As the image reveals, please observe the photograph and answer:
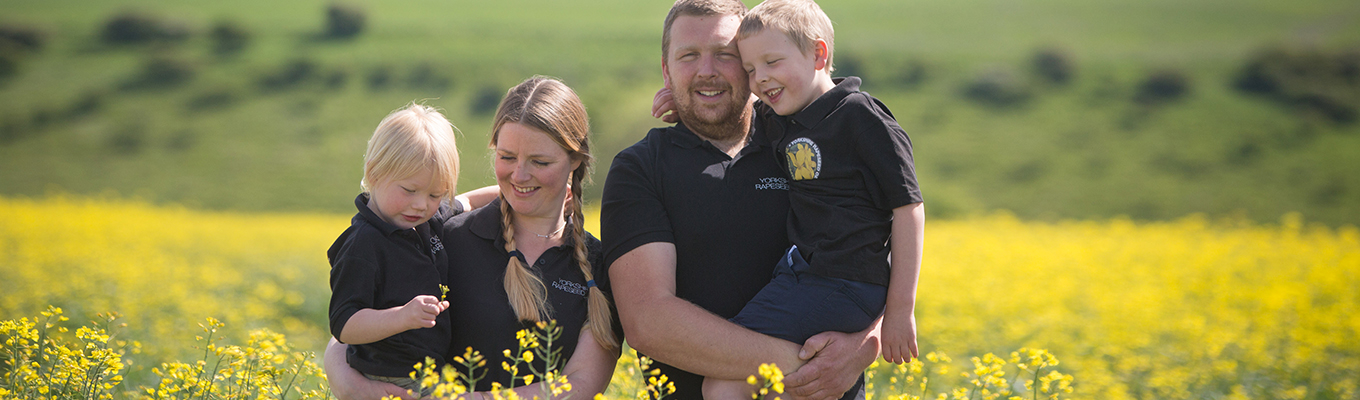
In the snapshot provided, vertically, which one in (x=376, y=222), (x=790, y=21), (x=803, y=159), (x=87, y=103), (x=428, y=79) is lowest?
(x=376, y=222)

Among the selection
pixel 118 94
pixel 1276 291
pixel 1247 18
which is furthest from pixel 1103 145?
pixel 118 94

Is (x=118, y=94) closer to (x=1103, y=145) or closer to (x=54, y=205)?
(x=54, y=205)

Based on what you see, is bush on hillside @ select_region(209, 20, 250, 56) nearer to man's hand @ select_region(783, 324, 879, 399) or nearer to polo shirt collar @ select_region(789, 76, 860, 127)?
polo shirt collar @ select_region(789, 76, 860, 127)

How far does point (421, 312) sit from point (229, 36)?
180 ft

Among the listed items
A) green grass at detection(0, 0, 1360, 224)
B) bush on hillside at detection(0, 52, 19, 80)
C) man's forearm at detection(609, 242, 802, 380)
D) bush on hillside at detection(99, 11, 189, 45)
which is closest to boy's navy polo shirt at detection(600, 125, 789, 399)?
man's forearm at detection(609, 242, 802, 380)

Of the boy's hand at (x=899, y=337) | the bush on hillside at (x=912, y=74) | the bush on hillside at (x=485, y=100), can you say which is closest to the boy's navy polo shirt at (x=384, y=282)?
the boy's hand at (x=899, y=337)

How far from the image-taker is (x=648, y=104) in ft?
95.0

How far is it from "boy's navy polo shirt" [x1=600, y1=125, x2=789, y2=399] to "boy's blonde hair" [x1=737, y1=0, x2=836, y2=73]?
0.51 metres

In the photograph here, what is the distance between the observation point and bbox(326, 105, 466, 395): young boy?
2.54 metres

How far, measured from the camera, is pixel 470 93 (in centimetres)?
4203

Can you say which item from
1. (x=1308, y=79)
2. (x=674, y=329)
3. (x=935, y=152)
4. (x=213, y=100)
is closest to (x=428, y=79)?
(x=213, y=100)

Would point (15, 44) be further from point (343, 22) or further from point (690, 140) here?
point (690, 140)

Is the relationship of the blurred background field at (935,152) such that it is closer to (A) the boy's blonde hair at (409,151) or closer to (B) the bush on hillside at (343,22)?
(B) the bush on hillside at (343,22)

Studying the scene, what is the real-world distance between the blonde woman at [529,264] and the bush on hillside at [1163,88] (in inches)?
1594
